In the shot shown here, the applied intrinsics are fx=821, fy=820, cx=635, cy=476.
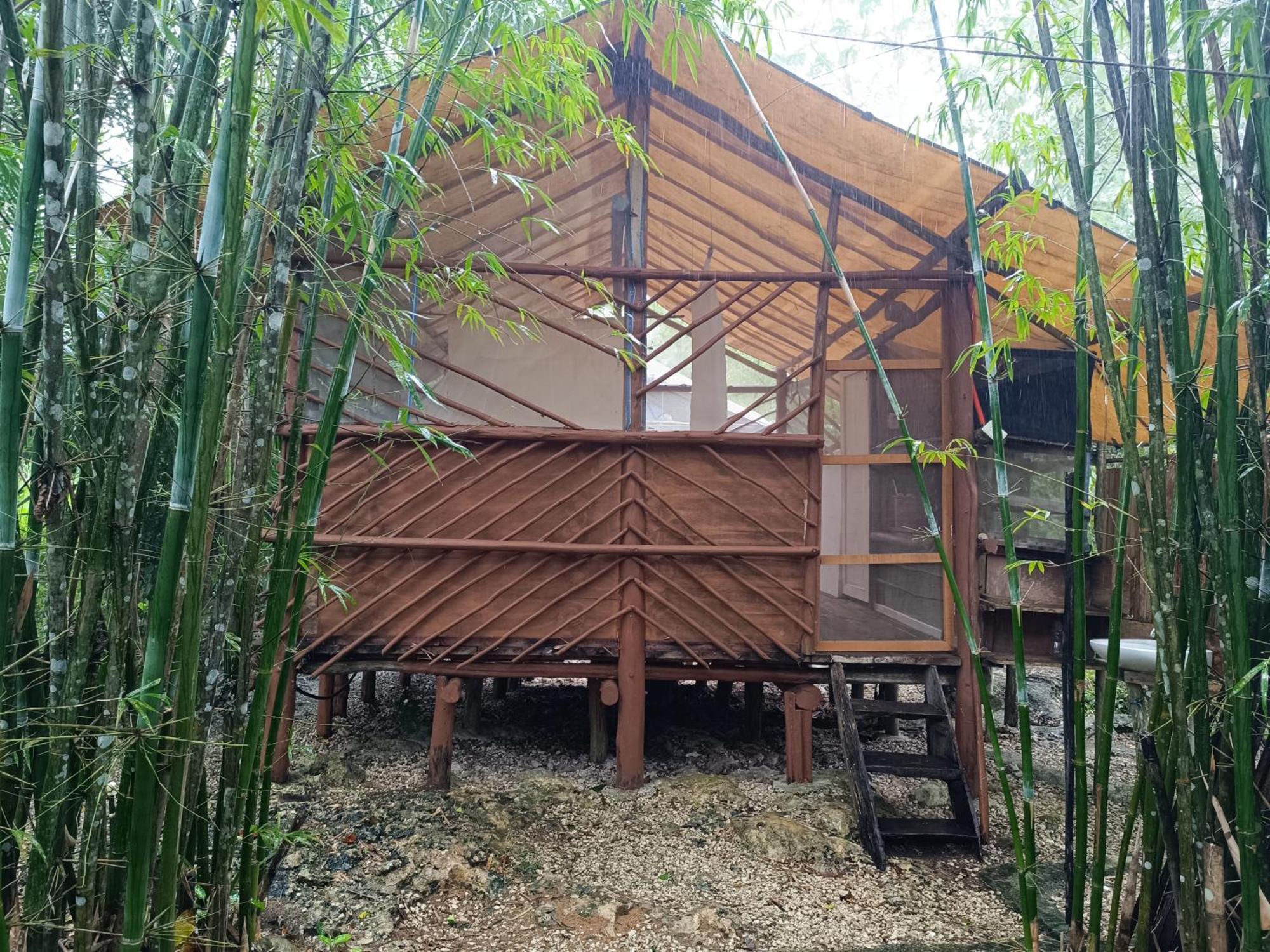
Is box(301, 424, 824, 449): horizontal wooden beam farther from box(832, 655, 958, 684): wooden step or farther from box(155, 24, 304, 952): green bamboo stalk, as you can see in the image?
box(155, 24, 304, 952): green bamboo stalk

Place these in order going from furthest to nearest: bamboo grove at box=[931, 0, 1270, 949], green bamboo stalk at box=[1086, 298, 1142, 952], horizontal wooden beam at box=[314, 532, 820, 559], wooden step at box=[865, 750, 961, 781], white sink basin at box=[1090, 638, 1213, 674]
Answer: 1. horizontal wooden beam at box=[314, 532, 820, 559]
2. wooden step at box=[865, 750, 961, 781]
3. white sink basin at box=[1090, 638, 1213, 674]
4. green bamboo stalk at box=[1086, 298, 1142, 952]
5. bamboo grove at box=[931, 0, 1270, 949]

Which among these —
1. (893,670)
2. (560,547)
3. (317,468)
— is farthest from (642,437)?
(317,468)

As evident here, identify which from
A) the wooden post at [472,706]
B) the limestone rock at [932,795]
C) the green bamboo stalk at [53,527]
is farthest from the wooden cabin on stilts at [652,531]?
the green bamboo stalk at [53,527]

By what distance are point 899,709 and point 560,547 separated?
2066 millimetres

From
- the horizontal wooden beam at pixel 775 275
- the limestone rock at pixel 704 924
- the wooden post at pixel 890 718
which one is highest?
the horizontal wooden beam at pixel 775 275

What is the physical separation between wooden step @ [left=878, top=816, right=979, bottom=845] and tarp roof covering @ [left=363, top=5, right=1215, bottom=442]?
221 centimetres

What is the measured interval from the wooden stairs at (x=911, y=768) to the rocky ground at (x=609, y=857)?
4.6 inches

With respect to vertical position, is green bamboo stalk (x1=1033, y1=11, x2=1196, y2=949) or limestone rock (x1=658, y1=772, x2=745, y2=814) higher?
green bamboo stalk (x1=1033, y1=11, x2=1196, y2=949)

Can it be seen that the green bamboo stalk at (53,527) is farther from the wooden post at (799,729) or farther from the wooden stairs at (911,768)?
the wooden post at (799,729)

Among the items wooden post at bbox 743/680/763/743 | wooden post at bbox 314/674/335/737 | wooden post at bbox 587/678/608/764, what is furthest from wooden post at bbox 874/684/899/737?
wooden post at bbox 314/674/335/737

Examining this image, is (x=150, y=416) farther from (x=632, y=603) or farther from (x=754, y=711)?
(x=754, y=711)

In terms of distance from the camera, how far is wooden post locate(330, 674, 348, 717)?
18.3 ft

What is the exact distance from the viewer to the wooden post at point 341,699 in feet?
18.3

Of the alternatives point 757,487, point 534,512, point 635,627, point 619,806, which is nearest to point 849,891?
point 619,806
